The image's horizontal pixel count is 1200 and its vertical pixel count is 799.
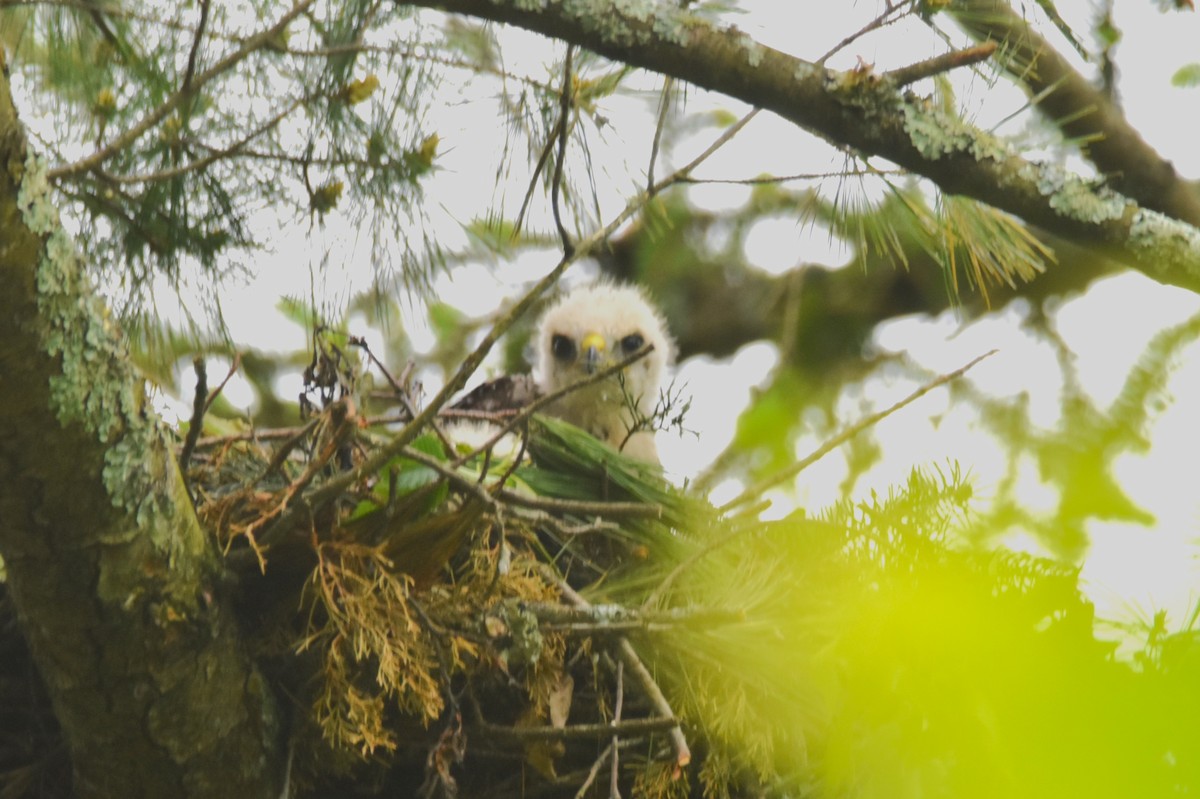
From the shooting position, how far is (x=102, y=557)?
1996 mm

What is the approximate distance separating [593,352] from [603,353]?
A: 0.07m

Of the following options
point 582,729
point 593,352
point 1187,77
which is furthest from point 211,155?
point 1187,77

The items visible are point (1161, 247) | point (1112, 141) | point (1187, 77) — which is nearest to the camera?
point (1161, 247)

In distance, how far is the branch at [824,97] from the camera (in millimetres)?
2291

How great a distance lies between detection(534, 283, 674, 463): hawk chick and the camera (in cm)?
441

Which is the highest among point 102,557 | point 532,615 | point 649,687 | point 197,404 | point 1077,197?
point 197,404

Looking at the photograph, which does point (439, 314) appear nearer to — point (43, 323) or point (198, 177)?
point (198, 177)

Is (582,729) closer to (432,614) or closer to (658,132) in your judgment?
(432,614)

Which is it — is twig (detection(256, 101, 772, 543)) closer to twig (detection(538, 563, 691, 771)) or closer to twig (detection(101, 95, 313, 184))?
twig (detection(538, 563, 691, 771))

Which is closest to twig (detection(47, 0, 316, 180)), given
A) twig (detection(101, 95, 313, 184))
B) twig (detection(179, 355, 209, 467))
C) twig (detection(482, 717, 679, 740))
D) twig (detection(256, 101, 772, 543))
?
twig (detection(101, 95, 313, 184))

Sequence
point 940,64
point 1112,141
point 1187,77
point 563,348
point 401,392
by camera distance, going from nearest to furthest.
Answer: point 940,64 < point 401,392 < point 1112,141 < point 1187,77 < point 563,348

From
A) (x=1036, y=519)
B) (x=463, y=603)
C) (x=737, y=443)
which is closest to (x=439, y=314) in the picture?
(x=737, y=443)

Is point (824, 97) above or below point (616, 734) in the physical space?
above

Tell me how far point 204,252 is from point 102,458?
3.36 feet
